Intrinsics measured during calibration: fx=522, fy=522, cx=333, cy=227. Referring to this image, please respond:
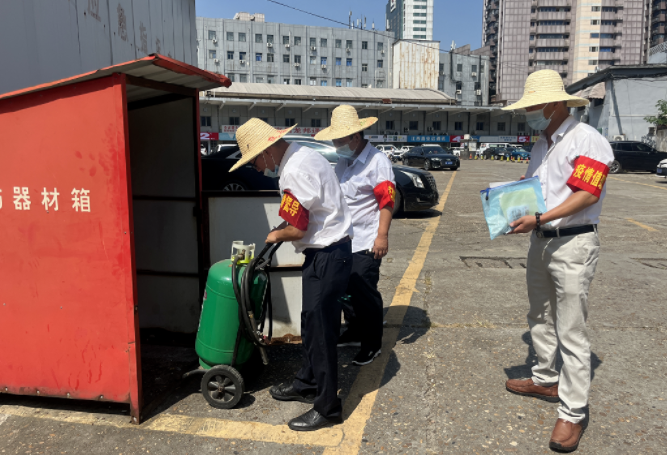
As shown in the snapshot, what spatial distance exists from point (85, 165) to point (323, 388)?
5.95 feet

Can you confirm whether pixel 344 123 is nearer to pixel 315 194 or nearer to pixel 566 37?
pixel 315 194

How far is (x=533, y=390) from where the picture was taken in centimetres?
324

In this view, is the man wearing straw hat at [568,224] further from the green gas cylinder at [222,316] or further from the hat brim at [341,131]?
the green gas cylinder at [222,316]

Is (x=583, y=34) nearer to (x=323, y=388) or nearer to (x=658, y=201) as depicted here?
(x=658, y=201)

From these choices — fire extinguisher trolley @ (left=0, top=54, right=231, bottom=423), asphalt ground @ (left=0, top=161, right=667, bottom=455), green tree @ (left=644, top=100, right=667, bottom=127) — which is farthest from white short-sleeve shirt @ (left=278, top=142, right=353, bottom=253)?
green tree @ (left=644, top=100, right=667, bottom=127)

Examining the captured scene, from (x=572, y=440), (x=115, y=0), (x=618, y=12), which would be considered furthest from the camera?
(x=618, y=12)

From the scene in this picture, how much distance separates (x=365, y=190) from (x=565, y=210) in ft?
4.76

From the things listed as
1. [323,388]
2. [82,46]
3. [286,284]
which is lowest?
[323,388]

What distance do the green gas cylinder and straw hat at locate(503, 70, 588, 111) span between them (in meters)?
1.88

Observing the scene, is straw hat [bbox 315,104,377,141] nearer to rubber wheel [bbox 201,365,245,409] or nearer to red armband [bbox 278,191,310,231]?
red armband [bbox 278,191,310,231]

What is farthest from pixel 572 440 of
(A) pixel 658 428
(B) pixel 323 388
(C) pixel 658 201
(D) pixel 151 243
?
(C) pixel 658 201

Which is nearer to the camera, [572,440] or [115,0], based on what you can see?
[572,440]

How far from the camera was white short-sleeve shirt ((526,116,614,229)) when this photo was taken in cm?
268

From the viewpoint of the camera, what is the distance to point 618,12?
9038 centimetres
